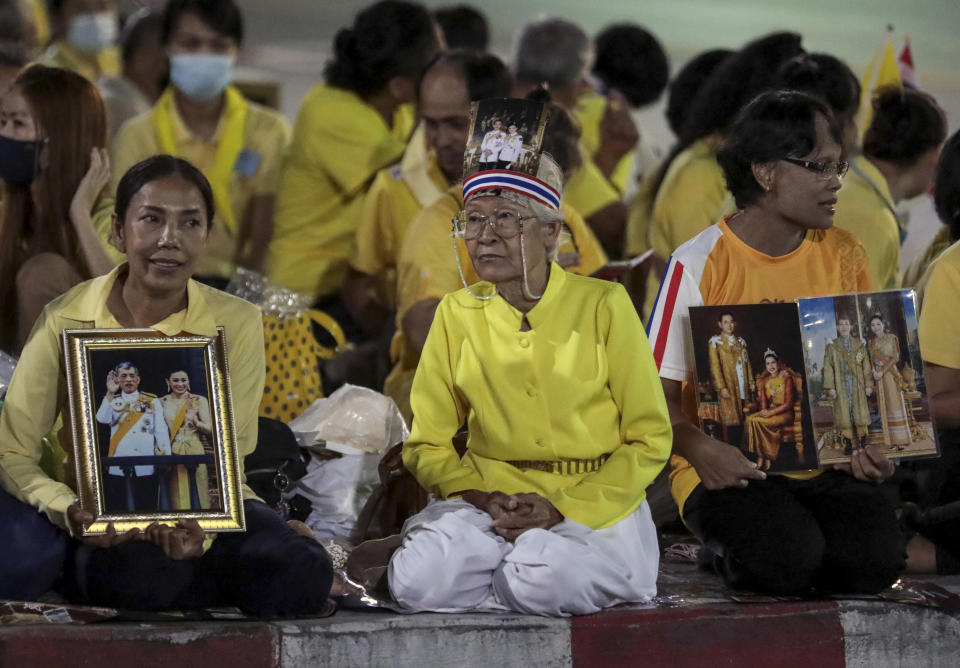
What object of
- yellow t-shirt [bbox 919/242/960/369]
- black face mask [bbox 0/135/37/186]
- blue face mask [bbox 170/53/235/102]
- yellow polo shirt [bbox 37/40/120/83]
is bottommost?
yellow t-shirt [bbox 919/242/960/369]

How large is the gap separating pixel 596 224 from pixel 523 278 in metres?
3.09

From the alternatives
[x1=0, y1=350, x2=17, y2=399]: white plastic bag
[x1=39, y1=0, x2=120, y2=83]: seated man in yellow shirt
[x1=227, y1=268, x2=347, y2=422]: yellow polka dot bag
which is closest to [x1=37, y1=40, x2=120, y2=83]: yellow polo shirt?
[x1=39, y1=0, x2=120, y2=83]: seated man in yellow shirt

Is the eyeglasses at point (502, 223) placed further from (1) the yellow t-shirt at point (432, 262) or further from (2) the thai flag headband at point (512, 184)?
(1) the yellow t-shirt at point (432, 262)

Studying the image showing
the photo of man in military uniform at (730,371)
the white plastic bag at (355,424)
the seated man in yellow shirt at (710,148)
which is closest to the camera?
the photo of man in military uniform at (730,371)

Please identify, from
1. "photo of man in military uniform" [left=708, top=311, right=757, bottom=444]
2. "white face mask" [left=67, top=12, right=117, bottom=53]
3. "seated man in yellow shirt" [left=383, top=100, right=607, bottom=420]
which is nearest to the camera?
"photo of man in military uniform" [left=708, top=311, right=757, bottom=444]

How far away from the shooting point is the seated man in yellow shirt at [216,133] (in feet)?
21.9

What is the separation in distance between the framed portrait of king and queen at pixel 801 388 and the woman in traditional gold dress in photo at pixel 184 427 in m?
1.32

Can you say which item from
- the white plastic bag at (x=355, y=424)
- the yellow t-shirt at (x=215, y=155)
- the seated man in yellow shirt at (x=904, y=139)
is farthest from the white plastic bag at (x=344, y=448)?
the seated man in yellow shirt at (x=904, y=139)

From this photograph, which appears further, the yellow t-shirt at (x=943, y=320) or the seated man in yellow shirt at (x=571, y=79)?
the seated man in yellow shirt at (x=571, y=79)

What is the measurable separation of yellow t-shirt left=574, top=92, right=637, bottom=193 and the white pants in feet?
12.8

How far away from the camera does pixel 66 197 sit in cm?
528

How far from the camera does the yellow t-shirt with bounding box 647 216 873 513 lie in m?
4.40

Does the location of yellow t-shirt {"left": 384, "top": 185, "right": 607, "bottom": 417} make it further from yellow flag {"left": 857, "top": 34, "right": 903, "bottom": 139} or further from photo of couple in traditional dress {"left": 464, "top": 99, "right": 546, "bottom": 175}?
yellow flag {"left": 857, "top": 34, "right": 903, "bottom": 139}

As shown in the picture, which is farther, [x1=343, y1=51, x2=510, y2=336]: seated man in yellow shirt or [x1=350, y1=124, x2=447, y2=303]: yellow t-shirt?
[x1=350, y1=124, x2=447, y2=303]: yellow t-shirt
